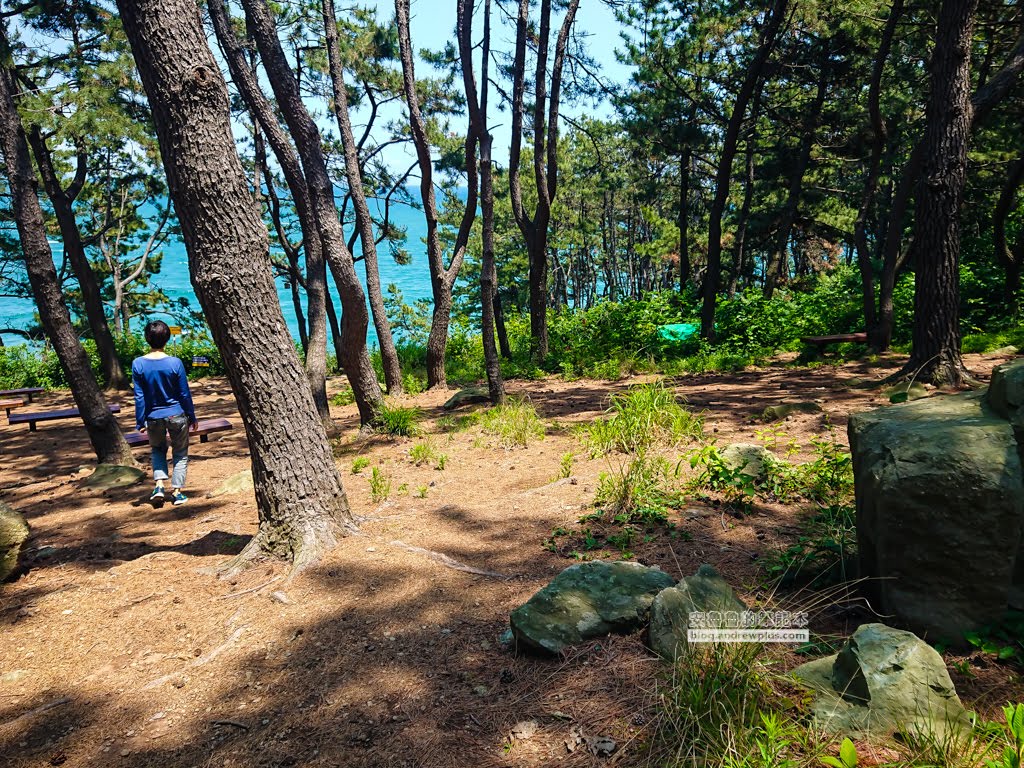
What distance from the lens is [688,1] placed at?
14.2m

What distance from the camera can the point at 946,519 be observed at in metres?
2.40

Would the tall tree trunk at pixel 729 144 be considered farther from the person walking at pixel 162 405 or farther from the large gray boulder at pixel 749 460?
the person walking at pixel 162 405

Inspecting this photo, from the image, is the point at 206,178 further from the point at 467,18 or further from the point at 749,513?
the point at 467,18

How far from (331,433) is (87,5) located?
9282mm

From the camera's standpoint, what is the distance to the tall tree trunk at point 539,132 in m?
9.85

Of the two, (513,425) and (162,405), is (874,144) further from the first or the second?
(162,405)

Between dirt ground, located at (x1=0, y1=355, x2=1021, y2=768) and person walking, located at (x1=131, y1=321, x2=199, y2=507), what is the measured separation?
0.38m

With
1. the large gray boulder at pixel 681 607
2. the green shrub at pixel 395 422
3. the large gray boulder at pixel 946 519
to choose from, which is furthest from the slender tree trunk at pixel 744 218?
the large gray boulder at pixel 681 607

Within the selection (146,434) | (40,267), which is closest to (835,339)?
(146,434)

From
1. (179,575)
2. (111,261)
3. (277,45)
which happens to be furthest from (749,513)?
(111,261)

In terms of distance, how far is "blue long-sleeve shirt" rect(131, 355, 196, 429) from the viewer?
546cm

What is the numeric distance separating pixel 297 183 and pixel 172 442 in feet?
12.3

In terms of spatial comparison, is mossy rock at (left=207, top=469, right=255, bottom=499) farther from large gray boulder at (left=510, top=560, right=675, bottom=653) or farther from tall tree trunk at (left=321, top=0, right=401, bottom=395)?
tall tree trunk at (left=321, top=0, right=401, bottom=395)

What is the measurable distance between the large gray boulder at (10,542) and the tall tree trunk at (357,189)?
22.0 feet
